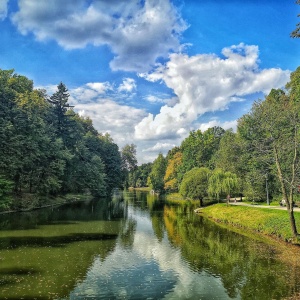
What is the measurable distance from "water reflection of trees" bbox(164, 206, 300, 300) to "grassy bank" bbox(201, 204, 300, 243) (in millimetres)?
2990

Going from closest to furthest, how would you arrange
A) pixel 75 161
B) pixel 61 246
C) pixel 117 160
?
1. pixel 61 246
2. pixel 75 161
3. pixel 117 160

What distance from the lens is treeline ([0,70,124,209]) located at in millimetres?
46719

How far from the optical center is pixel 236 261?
904 inches

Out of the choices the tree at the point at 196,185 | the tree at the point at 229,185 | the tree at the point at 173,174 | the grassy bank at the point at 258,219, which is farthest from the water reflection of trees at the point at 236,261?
the tree at the point at 173,174

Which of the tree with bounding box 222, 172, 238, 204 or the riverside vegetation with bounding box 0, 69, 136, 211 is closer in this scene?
the riverside vegetation with bounding box 0, 69, 136, 211

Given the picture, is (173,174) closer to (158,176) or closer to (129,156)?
(158,176)

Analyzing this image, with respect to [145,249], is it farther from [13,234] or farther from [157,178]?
[157,178]

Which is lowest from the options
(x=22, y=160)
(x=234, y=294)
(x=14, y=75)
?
(x=234, y=294)

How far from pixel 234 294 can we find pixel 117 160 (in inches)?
3483

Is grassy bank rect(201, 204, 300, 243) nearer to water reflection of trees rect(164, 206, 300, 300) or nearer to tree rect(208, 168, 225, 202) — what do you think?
water reflection of trees rect(164, 206, 300, 300)

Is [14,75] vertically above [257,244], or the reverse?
[14,75]

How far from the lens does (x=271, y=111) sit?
30.2m

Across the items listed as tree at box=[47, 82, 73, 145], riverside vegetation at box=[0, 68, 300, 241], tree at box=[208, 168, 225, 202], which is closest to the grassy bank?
riverside vegetation at box=[0, 68, 300, 241]

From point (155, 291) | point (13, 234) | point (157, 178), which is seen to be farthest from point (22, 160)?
point (157, 178)
